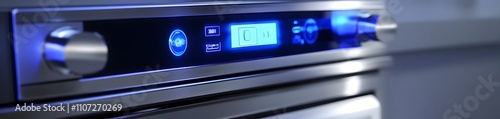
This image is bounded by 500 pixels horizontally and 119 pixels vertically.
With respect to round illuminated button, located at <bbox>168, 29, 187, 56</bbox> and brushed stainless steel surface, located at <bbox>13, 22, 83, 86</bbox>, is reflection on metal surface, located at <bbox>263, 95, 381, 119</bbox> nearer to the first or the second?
round illuminated button, located at <bbox>168, 29, 187, 56</bbox>

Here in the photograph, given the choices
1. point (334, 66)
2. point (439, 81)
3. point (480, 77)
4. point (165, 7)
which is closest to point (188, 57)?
point (165, 7)

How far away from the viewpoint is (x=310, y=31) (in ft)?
1.83

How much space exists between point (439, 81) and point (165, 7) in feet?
1.76

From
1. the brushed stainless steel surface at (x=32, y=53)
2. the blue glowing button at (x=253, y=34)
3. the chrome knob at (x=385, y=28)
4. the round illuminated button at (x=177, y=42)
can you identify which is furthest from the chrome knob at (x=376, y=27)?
the brushed stainless steel surface at (x=32, y=53)

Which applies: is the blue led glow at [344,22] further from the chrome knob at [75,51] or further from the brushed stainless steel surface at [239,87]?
the chrome knob at [75,51]

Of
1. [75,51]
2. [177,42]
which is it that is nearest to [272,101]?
[177,42]

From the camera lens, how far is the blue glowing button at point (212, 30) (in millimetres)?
464

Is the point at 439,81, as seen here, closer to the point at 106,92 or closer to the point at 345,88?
the point at 345,88

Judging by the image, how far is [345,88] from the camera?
2.07 feet

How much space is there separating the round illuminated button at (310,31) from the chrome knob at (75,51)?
264 mm

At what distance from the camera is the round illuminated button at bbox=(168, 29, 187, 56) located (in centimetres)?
44

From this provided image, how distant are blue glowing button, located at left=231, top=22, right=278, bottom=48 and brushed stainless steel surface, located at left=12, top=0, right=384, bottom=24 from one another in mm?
17

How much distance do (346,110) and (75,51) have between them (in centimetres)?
38

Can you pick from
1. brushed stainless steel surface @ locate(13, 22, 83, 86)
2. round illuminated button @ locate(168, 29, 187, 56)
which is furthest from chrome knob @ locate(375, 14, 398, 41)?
brushed stainless steel surface @ locate(13, 22, 83, 86)
